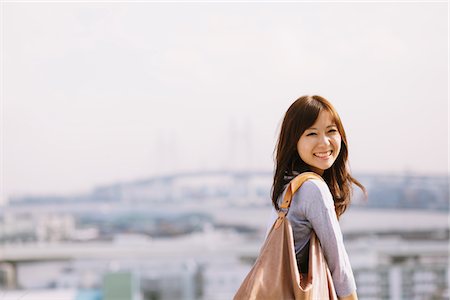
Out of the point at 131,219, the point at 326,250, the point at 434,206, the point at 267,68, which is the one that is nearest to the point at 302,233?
the point at 326,250

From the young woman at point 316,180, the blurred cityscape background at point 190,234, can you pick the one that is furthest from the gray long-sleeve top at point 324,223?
the blurred cityscape background at point 190,234

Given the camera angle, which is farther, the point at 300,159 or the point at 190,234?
the point at 190,234

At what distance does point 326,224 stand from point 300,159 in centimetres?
9

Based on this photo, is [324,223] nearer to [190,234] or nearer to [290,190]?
[290,190]

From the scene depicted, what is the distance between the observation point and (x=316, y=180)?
24.0 inches

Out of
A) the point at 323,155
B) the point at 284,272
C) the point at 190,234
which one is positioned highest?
the point at 323,155

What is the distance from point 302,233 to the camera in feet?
2.04

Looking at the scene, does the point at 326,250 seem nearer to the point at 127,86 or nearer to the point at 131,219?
the point at 131,219

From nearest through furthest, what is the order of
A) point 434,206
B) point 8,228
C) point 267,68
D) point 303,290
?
point 303,290
point 434,206
point 8,228
point 267,68

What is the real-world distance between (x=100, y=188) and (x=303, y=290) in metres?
7.84

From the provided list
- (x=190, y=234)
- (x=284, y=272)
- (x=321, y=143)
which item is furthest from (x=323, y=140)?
(x=190, y=234)

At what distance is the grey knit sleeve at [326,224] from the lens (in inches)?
23.6

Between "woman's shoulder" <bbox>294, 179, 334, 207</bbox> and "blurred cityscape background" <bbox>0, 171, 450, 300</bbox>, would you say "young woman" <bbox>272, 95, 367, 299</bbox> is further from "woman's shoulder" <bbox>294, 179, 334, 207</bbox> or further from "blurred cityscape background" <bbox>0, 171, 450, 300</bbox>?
"blurred cityscape background" <bbox>0, 171, 450, 300</bbox>

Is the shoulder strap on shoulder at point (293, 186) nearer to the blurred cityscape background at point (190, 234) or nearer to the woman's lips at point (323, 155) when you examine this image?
the woman's lips at point (323, 155)
